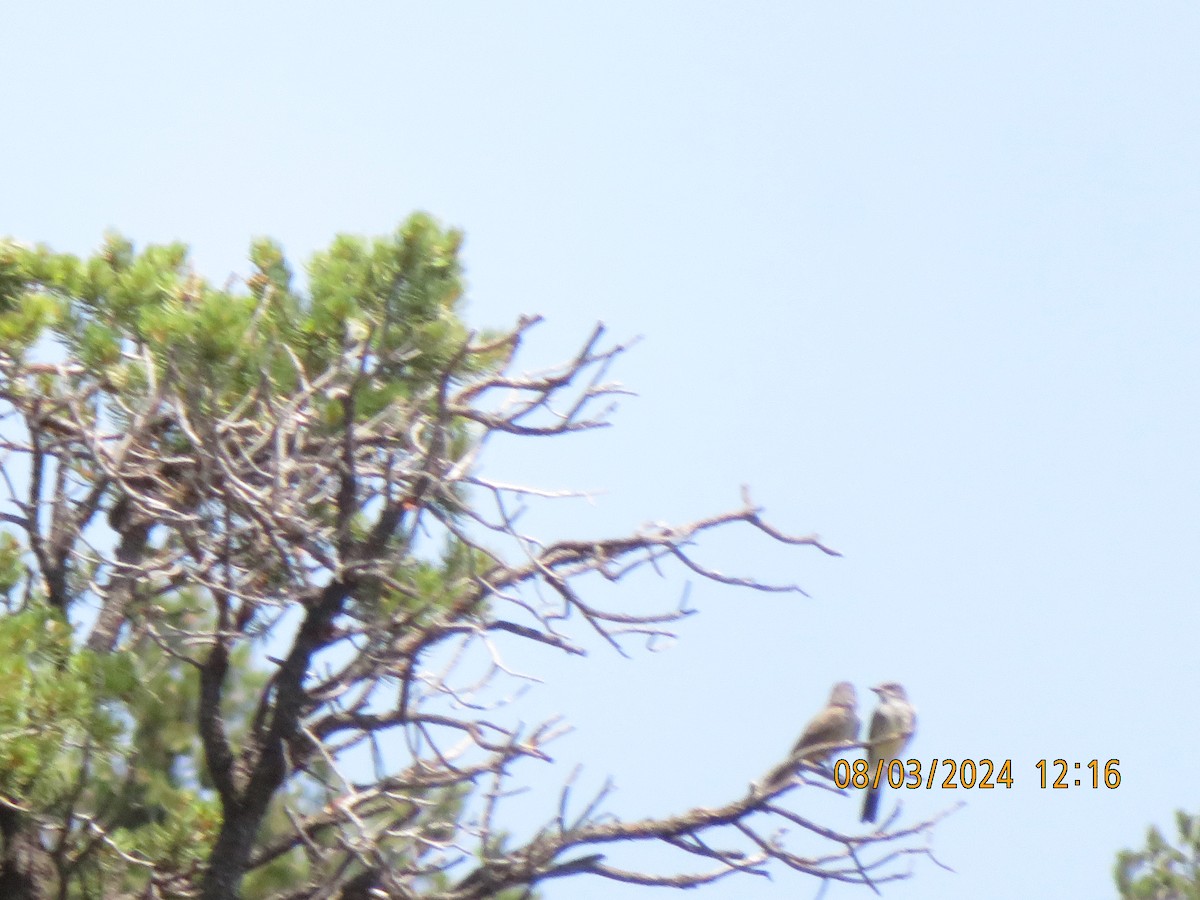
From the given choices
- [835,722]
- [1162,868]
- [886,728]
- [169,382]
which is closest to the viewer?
[169,382]

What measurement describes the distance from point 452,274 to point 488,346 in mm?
245

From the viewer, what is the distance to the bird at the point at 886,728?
609cm

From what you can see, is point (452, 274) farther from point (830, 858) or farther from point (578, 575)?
point (830, 858)

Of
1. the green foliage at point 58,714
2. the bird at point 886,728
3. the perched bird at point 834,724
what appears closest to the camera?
the green foliage at point 58,714

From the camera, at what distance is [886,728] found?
6777mm

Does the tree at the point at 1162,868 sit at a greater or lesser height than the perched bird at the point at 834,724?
greater

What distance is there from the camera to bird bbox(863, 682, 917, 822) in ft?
20.0

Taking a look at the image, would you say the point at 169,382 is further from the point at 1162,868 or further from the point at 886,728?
the point at 1162,868

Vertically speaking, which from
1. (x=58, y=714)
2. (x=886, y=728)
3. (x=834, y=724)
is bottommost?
(x=58, y=714)

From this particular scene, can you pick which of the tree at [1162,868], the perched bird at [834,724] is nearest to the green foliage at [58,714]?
the perched bird at [834,724]

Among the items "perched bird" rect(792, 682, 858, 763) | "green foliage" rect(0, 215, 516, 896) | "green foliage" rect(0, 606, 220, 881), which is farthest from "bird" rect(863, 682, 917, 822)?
"green foliage" rect(0, 606, 220, 881)

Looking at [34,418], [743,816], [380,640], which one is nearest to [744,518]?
[743,816]

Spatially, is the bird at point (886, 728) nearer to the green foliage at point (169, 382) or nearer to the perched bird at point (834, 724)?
the perched bird at point (834, 724)

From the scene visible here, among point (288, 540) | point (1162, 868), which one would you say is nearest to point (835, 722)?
point (288, 540)
